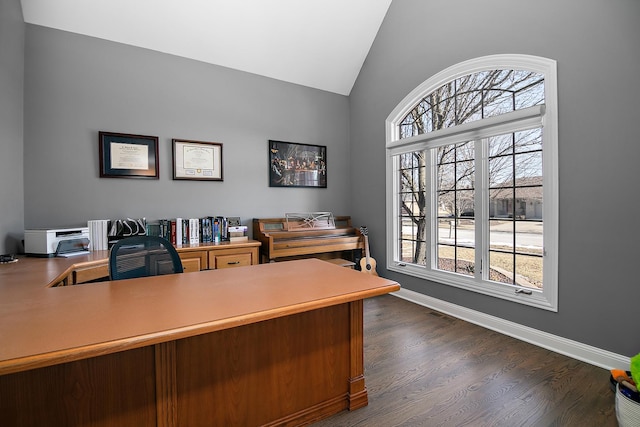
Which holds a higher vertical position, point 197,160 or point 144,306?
point 197,160

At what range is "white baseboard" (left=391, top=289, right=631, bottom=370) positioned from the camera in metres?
2.17

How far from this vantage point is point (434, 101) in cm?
353

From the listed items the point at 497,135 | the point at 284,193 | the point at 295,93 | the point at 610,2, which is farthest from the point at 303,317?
the point at 295,93

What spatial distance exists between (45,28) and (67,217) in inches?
75.0

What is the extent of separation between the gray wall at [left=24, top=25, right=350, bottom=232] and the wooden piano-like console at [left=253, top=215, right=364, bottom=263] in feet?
0.79

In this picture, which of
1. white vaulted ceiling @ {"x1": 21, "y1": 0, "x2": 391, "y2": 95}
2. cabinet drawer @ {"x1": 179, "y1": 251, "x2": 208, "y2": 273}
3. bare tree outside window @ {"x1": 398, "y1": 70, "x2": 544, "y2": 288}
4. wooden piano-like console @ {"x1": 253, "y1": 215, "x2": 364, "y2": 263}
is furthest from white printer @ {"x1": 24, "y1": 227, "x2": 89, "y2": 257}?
bare tree outside window @ {"x1": 398, "y1": 70, "x2": 544, "y2": 288}

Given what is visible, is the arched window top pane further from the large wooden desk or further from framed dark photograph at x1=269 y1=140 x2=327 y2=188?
the large wooden desk

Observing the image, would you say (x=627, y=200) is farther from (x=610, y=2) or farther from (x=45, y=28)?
(x=45, y=28)

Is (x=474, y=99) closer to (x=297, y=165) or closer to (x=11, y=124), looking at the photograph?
(x=297, y=165)

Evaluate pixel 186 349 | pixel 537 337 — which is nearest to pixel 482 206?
pixel 537 337

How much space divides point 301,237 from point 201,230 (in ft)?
3.97

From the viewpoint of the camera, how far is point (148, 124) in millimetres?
3408

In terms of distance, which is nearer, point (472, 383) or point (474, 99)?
point (472, 383)

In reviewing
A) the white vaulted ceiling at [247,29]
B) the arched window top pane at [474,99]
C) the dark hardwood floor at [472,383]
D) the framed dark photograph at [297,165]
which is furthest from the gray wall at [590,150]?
the framed dark photograph at [297,165]
